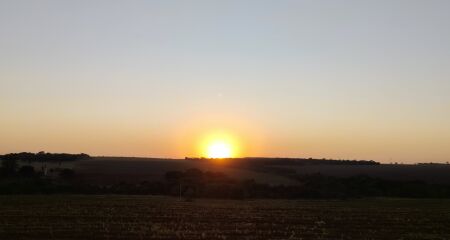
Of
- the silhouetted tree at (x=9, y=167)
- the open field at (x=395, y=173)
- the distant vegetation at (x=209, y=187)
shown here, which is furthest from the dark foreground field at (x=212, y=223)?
the open field at (x=395, y=173)

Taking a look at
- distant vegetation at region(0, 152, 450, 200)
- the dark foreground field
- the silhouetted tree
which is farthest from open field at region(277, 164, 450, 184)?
the dark foreground field

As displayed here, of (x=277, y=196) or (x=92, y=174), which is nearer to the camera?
(x=277, y=196)

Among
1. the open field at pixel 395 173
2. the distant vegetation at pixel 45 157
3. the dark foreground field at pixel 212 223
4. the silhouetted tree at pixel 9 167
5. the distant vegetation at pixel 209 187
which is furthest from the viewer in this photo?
the distant vegetation at pixel 45 157

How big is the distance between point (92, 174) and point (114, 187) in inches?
Result: 816

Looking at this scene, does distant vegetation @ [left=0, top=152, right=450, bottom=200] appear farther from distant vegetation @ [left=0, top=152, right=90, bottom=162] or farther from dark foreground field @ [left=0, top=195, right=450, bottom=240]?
distant vegetation @ [left=0, top=152, right=90, bottom=162]

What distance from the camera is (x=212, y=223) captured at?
35312 millimetres

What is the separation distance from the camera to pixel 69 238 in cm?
2873

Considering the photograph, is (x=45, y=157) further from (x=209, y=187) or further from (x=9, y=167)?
(x=209, y=187)

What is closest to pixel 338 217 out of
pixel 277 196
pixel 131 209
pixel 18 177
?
pixel 131 209

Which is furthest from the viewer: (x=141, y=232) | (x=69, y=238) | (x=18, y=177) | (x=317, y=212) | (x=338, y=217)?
(x=18, y=177)

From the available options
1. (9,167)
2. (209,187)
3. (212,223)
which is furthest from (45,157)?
(212,223)

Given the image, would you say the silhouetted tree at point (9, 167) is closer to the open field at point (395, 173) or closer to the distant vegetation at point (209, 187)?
the distant vegetation at point (209, 187)

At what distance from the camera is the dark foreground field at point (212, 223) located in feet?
99.9

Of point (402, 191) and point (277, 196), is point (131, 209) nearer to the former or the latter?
point (277, 196)
